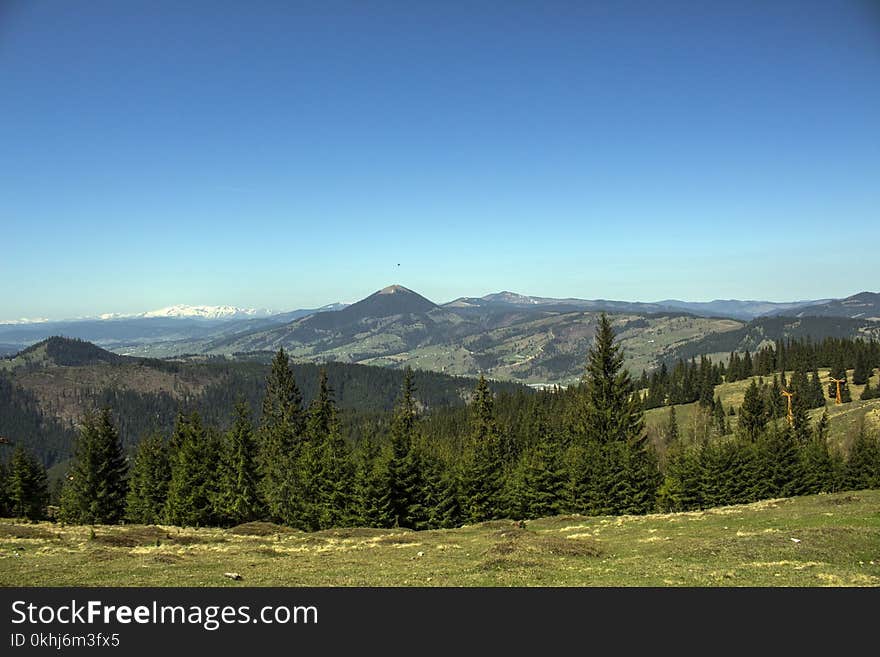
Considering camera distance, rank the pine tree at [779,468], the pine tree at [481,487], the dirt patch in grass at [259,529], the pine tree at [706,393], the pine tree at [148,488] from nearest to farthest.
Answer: the dirt patch in grass at [259,529], the pine tree at [481,487], the pine tree at [779,468], the pine tree at [148,488], the pine tree at [706,393]

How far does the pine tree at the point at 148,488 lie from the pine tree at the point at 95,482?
2951mm

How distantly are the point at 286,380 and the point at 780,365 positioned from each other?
180 meters

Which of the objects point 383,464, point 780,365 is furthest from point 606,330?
point 780,365

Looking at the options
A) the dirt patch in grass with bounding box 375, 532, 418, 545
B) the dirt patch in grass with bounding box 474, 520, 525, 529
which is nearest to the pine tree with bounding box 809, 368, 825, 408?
the dirt patch in grass with bounding box 474, 520, 525, 529

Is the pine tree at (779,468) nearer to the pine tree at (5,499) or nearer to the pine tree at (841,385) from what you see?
the pine tree at (841,385)

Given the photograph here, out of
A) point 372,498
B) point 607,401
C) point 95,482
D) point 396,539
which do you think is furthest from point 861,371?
point 95,482

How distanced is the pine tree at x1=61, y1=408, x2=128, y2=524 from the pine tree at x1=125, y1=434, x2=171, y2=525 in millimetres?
2951

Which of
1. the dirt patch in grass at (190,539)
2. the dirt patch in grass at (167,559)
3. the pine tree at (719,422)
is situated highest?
the dirt patch in grass at (167,559)

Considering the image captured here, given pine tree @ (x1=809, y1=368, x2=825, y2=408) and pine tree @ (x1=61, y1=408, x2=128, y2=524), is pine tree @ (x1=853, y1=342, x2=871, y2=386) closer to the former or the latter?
pine tree @ (x1=809, y1=368, x2=825, y2=408)

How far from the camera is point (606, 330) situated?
71812mm

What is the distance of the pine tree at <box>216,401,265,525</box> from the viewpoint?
199 feet

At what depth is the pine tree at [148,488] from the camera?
63.2 m

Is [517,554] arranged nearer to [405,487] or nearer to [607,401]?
[405,487]

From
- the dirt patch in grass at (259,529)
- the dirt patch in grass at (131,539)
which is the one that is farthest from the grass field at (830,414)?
the dirt patch in grass at (131,539)
